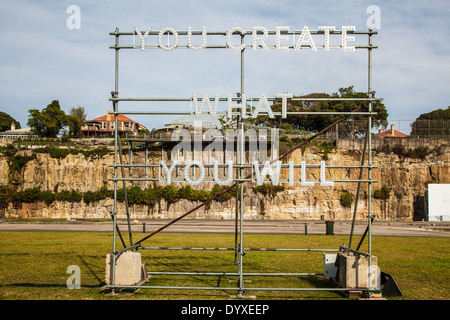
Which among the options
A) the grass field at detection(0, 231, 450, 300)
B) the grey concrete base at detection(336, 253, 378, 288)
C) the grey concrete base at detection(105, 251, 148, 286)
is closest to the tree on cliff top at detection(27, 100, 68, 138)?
the grass field at detection(0, 231, 450, 300)

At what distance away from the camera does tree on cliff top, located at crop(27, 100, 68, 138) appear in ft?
242

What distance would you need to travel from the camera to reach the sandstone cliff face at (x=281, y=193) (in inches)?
2265

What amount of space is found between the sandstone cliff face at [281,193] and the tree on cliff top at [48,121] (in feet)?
48.1

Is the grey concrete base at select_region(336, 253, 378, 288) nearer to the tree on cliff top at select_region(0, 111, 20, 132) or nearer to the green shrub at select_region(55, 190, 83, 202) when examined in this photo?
the green shrub at select_region(55, 190, 83, 202)

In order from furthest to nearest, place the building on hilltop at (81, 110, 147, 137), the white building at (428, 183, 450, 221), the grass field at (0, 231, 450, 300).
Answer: the building on hilltop at (81, 110, 147, 137) < the white building at (428, 183, 450, 221) < the grass field at (0, 231, 450, 300)

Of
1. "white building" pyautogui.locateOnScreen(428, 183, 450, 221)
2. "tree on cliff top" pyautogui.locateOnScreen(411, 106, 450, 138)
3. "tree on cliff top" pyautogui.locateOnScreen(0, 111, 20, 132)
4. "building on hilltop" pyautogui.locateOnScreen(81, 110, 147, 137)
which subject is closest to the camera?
"white building" pyautogui.locateOnScreen(428, 183, 450, 221)

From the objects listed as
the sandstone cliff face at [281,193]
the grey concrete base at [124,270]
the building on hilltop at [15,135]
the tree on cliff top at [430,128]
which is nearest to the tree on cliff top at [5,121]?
the building on hilltop at [15,135]

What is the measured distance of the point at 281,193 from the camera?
2282 inches

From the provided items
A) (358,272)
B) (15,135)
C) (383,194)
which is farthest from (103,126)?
(358,272)

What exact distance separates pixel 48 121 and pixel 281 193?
44.0 metres

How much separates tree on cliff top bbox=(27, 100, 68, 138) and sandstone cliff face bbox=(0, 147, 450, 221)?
1467 cm

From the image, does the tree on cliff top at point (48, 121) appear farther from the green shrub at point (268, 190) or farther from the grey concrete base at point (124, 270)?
the grey concrete base at point (124, 270)

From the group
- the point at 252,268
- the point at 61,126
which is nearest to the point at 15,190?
the point at 61,126
